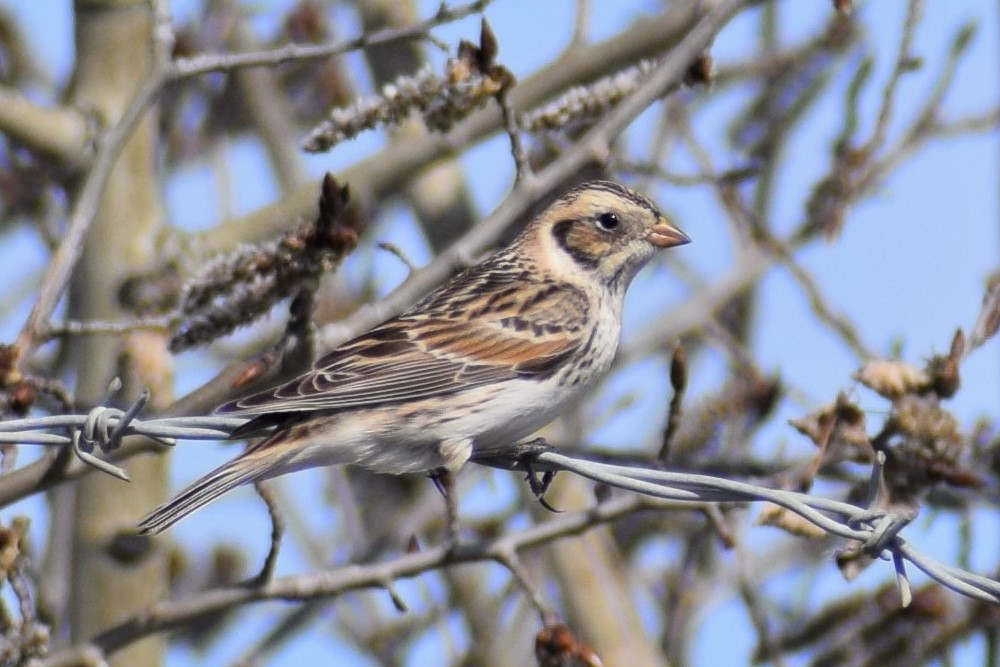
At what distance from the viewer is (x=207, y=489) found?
4.13 metres

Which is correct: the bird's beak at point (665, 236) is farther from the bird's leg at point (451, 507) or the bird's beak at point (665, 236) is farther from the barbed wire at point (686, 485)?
the barbed wire at point (686, 485)

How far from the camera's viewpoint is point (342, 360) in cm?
480

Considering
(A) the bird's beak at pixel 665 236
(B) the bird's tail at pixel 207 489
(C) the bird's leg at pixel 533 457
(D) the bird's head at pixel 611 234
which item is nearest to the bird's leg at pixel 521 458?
(C) the bird's leg at pixel 533 457

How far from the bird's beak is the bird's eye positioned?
0.13m

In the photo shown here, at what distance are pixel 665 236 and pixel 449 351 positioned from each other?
42.0 inches

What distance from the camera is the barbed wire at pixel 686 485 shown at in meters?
3.34

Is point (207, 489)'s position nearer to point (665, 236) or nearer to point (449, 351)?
point (449, 351)

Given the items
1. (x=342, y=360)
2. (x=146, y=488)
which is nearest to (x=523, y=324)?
(x=342, y=360)

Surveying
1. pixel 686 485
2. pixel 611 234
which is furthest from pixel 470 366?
pixel 686 485

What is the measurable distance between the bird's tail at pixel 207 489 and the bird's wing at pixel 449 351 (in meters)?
0.20

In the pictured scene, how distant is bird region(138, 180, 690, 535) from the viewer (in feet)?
14.9

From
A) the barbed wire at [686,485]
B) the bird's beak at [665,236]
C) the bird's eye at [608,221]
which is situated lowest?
the barbed wire at [686,485]

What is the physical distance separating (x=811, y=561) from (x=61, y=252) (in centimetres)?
458

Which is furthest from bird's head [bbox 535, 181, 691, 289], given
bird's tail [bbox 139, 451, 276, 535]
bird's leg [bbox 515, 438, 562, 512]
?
bird's tail [bbox 139, 451, 276, 535]
